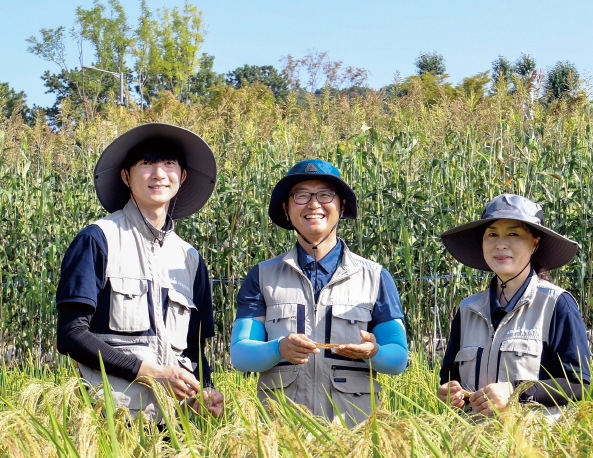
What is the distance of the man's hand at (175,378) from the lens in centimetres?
226

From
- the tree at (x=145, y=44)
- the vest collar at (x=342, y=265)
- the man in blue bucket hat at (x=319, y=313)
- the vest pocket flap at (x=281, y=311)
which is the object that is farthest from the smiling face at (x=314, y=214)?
the tree at (x=145, y=44)

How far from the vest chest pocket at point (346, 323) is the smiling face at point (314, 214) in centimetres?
32

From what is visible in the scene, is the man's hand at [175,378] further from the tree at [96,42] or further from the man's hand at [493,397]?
the tree at [96,42]

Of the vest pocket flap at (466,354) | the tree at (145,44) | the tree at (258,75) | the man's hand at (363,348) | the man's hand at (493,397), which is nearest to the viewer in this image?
the man's hand at (493,397)

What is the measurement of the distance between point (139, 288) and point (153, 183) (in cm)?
45

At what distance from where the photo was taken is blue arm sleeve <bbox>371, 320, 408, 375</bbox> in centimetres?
242

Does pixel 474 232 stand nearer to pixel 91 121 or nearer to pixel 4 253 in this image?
pixel 4 253

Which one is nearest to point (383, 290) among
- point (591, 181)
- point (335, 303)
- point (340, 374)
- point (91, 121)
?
point (335, 303)

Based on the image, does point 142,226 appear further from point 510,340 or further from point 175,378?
point 510,340

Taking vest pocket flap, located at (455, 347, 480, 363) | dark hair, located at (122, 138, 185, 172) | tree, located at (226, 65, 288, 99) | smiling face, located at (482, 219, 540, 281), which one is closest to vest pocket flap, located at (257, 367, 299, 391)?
vest pocket flap, located at (455, 347, 480, 363)

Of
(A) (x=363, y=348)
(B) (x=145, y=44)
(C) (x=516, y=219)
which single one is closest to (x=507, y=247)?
(C) (x=516, y=219)

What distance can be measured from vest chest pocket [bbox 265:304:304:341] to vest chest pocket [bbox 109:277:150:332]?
491mm

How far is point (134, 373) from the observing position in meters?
2.32

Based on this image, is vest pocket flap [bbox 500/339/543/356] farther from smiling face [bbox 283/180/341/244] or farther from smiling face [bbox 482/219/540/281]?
smiling face [bbox 283/180/341/244]
